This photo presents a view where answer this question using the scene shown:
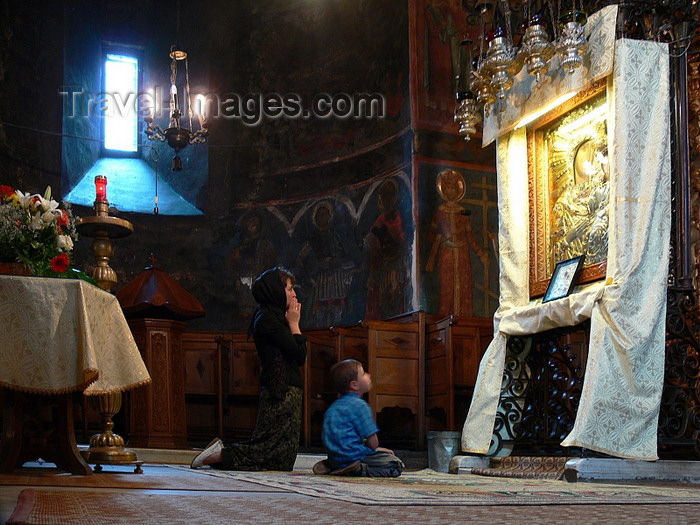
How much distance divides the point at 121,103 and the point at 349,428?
11.2m

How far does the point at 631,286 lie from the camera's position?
5.75 metres

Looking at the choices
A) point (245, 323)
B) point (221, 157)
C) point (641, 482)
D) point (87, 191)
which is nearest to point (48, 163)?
point (87, 191)

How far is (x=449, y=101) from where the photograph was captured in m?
12.1

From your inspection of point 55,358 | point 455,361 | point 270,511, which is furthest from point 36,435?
point 455,361

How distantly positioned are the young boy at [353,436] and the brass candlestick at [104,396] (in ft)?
3.75

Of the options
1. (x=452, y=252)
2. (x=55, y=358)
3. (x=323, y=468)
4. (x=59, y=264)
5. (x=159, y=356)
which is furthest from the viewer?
(x=452, y=252)

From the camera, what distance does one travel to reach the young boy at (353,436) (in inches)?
203

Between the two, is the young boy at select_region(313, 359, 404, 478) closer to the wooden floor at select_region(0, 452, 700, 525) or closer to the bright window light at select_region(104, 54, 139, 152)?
the wooden floor at select_region(0, 452, 700, 525)

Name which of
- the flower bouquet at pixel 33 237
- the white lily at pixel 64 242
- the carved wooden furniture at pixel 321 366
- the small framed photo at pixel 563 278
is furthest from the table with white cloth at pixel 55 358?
the carved wooden furniture at pixel 321 366

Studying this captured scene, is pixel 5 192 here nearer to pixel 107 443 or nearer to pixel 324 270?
pixel 107 443

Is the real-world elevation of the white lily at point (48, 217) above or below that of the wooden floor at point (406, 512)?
above

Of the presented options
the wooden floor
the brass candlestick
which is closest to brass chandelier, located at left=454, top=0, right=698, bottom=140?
Result: the brass candlestick

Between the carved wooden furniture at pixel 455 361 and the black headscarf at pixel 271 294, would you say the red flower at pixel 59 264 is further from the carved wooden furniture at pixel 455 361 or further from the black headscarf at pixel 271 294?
the carved wooden furniture at pixel 455 361

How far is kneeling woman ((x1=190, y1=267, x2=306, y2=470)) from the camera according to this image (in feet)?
18.5
